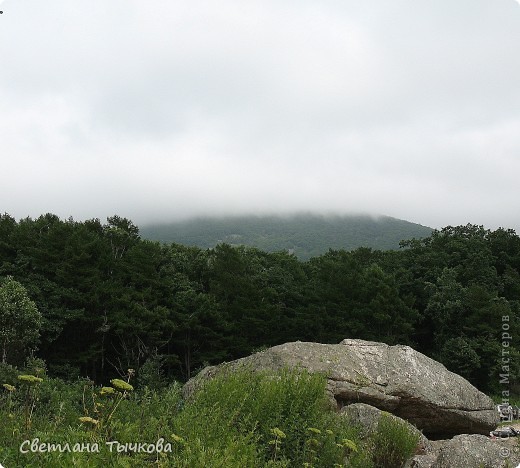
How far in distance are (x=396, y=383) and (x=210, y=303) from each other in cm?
2367

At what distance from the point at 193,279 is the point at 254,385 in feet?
124

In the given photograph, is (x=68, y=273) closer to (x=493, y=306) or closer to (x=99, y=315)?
(x=99, y=315)

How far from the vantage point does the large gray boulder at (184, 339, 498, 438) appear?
15.1 metres

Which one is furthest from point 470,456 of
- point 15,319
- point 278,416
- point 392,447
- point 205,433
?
point 15,319

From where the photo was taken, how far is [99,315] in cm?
3438

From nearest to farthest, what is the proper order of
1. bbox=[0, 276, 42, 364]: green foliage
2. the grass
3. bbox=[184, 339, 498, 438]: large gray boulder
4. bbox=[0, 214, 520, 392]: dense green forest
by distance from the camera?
the grass, bbox=[184, 339, 498, 438]: large gray boulder, bbox=[0, 276, 42, 364]: green foliage, bbox=[0, 214, 520, 392]: dense green forest

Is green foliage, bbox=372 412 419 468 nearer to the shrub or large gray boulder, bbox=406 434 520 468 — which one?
the shrub

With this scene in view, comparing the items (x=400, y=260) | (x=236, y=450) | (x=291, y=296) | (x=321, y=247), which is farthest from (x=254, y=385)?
(x=321, y=247)

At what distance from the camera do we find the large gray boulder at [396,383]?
49.6 feet

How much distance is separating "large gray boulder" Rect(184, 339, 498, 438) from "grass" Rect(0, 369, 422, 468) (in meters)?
7.33

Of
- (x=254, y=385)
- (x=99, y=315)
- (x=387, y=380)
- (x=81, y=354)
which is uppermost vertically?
(x=254, y=385)

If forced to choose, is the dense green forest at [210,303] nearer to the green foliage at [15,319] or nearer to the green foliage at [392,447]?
the green foliage at [15,319]

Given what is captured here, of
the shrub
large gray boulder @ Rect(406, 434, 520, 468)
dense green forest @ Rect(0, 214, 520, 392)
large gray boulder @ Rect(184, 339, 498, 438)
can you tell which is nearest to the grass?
the shrub

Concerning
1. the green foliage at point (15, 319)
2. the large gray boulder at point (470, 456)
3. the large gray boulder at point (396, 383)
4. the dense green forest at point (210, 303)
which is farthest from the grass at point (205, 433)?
the dense green forest at point (210, 303)
